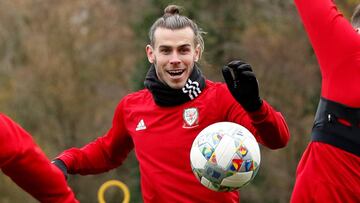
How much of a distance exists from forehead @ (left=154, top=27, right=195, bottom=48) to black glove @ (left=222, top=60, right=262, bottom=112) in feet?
3.48

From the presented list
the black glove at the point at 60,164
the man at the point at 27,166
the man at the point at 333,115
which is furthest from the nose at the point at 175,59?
the man at the point at 27,166

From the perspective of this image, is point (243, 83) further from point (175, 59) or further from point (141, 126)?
point (141, 126)

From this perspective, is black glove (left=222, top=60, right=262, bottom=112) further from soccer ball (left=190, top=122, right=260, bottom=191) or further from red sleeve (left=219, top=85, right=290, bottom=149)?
soccer ball (left=190, top=122, right=260, bottom=191)

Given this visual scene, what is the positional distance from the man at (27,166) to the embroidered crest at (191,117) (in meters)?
1.97

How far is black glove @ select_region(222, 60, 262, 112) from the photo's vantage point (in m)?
5.62

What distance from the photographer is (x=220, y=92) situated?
258 inches

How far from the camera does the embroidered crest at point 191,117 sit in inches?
259

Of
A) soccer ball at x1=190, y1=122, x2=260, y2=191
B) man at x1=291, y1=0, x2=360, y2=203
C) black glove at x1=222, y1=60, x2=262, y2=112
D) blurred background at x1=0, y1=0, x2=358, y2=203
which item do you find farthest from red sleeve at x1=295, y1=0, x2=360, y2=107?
blurred background at x1=0, y1=0, x2=358, y2=203

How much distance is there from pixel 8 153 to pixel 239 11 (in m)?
25.4

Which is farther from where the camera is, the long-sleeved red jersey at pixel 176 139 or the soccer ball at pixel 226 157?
the long-sleeved red jersey at pixel 176 139

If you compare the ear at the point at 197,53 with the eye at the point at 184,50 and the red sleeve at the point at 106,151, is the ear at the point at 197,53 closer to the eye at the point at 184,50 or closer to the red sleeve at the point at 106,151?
the eye at the point at 184,50

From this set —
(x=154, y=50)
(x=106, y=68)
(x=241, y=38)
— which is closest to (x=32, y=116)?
(x=106, y=68)

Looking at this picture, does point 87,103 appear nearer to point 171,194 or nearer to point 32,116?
point 32,116

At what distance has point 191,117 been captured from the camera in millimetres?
6582
